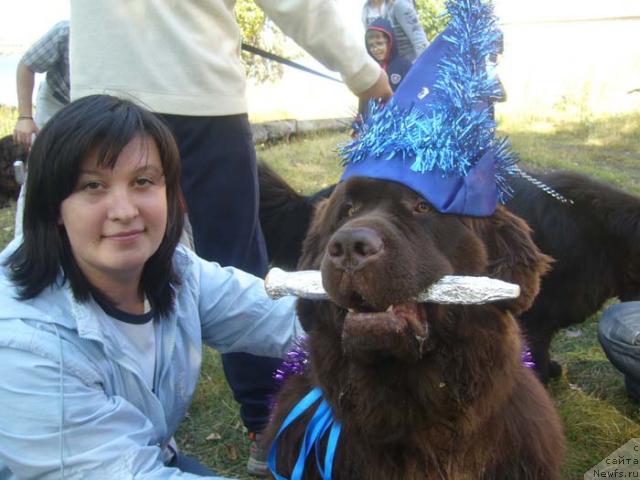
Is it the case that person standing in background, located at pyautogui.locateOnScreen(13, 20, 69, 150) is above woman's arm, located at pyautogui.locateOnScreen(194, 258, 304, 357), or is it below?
above

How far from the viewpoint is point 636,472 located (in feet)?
8.85

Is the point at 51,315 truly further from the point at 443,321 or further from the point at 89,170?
the point at 443,321

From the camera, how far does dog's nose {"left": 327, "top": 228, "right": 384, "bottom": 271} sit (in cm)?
168

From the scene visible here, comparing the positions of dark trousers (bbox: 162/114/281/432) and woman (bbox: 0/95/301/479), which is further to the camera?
dark trousers (bbox: 162/114/281/432)

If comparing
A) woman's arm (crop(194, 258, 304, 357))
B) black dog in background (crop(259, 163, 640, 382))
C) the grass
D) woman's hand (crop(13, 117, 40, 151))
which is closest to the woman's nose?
woman's arm (crop(194, 258, 304, 357))

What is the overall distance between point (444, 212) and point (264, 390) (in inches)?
59.0

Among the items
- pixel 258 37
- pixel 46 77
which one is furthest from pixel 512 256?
pixel 258 37

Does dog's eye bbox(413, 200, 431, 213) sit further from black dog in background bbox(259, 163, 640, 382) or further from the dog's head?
black dog in background bbox(259, 163, 640, 382)

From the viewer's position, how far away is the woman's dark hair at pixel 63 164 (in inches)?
75.3

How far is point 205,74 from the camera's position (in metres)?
2.64

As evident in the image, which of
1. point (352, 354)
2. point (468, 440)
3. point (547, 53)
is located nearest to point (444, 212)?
point (352, 354)

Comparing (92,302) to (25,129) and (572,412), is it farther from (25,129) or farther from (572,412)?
(25,129)

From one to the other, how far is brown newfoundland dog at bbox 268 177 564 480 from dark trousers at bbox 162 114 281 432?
763 millimetres

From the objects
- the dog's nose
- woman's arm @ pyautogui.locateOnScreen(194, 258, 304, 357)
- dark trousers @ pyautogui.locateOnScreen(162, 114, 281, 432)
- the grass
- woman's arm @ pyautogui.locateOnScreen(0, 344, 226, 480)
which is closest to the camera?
the dog's nose
